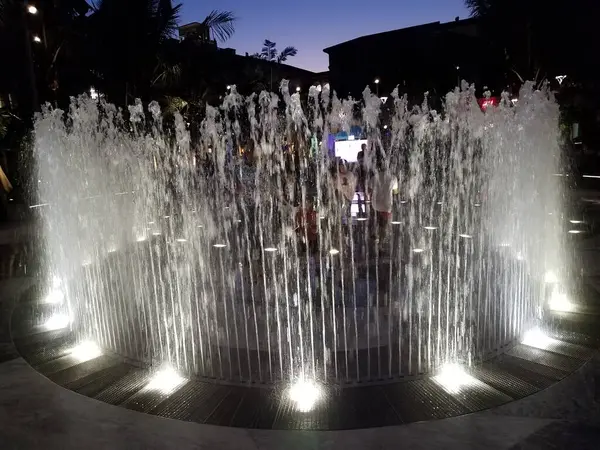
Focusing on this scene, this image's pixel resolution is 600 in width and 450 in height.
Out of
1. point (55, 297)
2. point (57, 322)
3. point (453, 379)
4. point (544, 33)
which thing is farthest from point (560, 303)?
point (544, 33)

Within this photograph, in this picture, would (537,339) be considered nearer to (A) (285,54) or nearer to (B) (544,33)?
(B) (544,33)

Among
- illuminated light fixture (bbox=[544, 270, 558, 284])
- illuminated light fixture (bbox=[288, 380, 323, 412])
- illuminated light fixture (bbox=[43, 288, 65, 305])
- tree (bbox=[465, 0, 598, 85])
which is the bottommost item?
illuminated light fixture (bbox=[288, 380, 323, 412])

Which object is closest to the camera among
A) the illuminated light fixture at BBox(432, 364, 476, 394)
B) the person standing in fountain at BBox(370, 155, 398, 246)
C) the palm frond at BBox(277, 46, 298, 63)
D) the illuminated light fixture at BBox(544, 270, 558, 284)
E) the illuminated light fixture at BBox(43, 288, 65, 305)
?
the illuminated light fixture at BBox(432, 364, 476, 394)

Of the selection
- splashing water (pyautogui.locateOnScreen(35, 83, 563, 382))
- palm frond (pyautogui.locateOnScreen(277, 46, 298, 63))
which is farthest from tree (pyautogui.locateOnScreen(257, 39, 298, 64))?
splashing water (pyautogui.locateOnScreen(35, 83, 563, 382))

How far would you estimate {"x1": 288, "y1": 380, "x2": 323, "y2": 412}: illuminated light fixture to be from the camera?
396 centimetres

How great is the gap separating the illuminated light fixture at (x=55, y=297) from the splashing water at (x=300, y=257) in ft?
0.58

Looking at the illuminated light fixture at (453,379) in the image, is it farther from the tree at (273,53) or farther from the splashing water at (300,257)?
the tree at (273,53)

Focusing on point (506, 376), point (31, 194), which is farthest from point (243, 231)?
point (31, 194)

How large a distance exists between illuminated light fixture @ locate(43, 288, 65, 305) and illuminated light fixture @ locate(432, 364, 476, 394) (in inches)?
199

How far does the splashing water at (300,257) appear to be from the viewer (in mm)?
5047

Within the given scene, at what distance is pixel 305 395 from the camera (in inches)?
162

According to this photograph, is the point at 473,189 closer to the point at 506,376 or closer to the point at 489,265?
the point at 489,265

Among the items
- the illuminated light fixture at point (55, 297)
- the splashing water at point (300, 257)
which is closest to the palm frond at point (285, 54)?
the splashing water at point (300, 257)

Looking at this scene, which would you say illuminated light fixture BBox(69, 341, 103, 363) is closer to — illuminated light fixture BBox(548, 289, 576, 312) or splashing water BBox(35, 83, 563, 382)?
splashing water BBox(35, 83, 563, 382)
